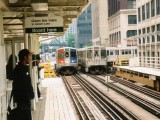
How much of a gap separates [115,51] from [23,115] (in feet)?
131

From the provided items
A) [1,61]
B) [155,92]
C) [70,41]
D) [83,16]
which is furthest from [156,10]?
[83,16]

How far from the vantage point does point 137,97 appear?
2186cm

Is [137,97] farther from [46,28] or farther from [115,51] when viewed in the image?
[115,51]

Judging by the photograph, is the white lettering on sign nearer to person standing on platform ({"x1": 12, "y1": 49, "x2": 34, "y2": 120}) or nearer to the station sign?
the station sign

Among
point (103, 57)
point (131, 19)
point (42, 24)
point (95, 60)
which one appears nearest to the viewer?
point (42, 24)

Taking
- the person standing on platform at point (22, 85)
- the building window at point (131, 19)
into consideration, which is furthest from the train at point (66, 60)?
the building window at point (131, 19)

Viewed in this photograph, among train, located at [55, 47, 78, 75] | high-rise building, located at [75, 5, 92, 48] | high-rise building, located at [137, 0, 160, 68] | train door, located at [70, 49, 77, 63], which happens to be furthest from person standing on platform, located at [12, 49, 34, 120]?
high-rise building, located at [75, 5, 92, 48]

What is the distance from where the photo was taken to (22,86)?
294 inches

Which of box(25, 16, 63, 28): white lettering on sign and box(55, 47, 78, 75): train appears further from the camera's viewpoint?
box(55, 47, 78, 75): train

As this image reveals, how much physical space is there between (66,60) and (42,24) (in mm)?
30552

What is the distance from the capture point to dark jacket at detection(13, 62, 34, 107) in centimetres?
743

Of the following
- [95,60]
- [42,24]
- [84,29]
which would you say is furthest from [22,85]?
[84,29]

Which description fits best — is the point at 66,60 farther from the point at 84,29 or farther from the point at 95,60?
the point at 84,29

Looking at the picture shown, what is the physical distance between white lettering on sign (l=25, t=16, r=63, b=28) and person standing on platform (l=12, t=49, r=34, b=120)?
3.51m
